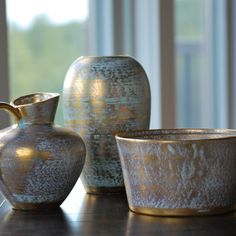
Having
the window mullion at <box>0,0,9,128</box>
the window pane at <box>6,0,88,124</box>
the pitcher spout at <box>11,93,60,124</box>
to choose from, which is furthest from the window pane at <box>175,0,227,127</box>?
the pitcher spout at <box>11,93,60,124</box>

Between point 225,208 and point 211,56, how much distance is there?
1635 millimetres

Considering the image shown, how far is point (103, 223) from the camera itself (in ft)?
2.49

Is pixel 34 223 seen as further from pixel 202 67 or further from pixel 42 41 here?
pixel 202 67

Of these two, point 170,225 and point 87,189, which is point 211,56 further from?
point 170,225

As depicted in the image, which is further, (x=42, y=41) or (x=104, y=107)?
(x=42, y=41)

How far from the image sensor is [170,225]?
2.42 ft

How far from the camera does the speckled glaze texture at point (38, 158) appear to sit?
801 millimetres

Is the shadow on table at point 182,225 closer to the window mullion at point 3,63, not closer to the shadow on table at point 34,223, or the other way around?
the shadow on table at point 34,223

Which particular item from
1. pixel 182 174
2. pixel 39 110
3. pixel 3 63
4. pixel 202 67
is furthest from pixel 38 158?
pixel 202 67

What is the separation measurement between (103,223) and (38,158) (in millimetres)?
123

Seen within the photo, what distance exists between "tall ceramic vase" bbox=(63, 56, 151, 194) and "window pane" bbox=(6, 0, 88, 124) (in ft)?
3.00

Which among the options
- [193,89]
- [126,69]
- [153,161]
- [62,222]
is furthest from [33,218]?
[193,89]

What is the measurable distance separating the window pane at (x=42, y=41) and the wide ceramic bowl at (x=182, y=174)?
1105 millimetres

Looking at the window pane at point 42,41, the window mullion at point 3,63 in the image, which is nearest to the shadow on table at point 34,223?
the window mullion at point 3,63
